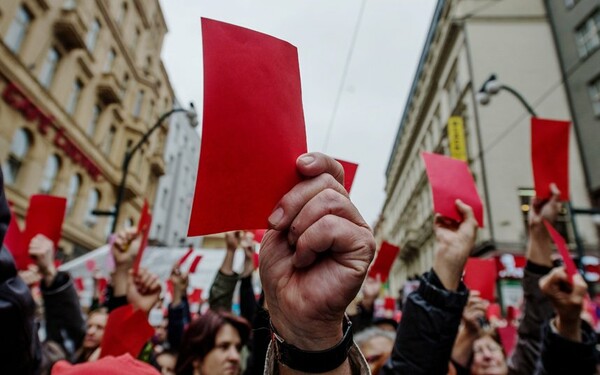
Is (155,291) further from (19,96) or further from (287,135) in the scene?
(19,96)

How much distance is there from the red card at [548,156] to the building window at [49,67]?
55.8 feet

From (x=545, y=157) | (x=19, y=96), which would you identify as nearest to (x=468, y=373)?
(x=545, y=157)

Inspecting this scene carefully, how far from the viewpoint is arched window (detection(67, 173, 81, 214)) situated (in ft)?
57.9

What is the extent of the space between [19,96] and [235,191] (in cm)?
1586

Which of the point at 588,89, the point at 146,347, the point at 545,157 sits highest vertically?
the point at 588,89

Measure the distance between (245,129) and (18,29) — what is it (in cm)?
1624

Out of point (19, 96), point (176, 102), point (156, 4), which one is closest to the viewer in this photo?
point (19, 96)

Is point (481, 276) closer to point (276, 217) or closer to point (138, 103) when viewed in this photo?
point (276, 217)

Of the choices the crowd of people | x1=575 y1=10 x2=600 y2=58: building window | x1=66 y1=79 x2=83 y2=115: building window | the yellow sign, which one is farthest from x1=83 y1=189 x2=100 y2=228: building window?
x1=575 y1=10 x2=600 y2=58: building window

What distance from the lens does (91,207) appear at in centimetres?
1962

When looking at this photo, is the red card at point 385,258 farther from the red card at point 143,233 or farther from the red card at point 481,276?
the red card at point 143,233

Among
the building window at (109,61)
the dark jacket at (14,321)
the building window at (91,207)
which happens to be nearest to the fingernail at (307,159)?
the dark jacket at (14,321)

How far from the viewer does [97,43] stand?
1891 cm

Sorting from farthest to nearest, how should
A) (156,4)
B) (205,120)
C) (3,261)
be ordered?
(156,4), (3,261), (205,120)
